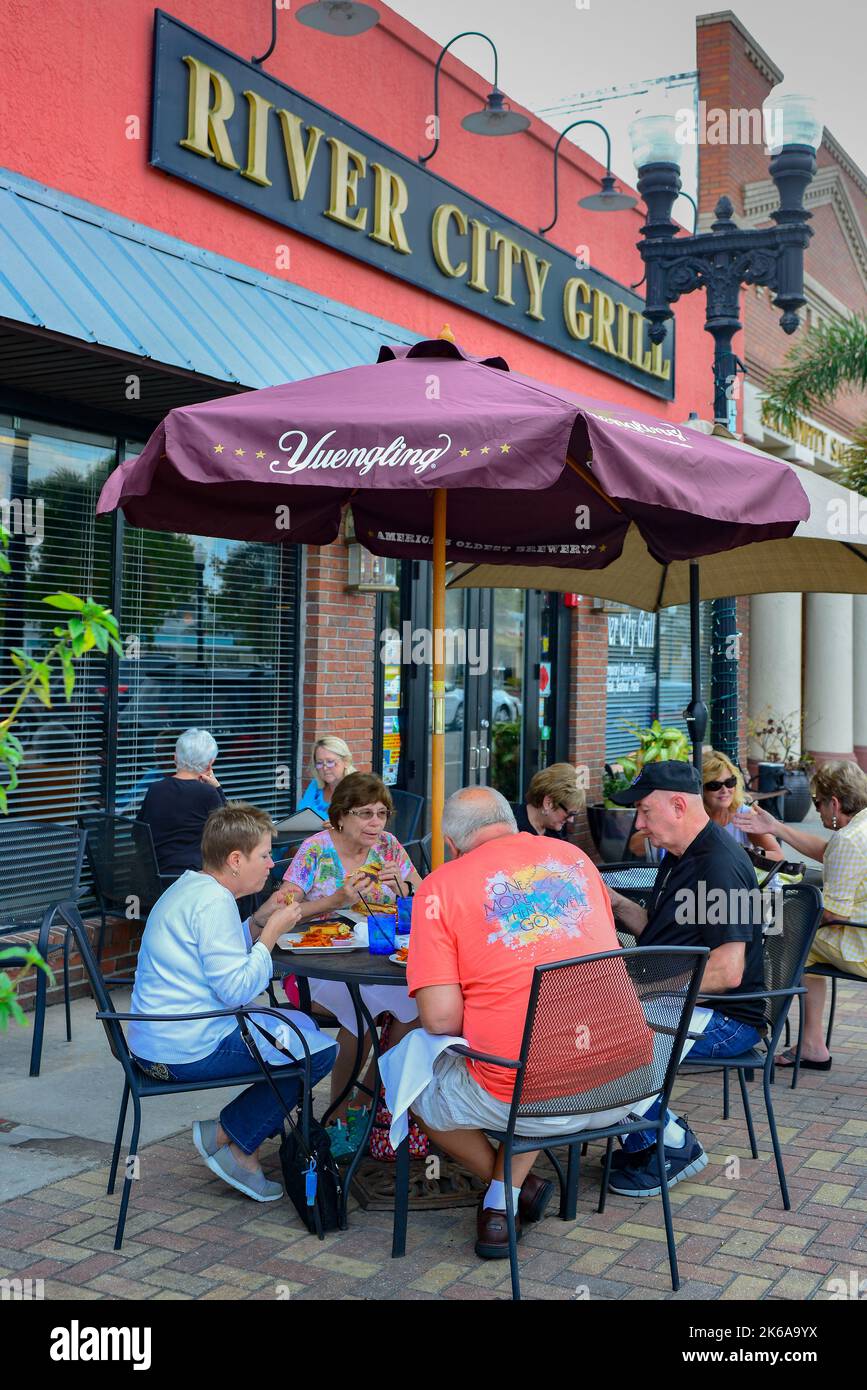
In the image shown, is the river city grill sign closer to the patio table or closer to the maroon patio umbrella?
the maroon patio umbrella

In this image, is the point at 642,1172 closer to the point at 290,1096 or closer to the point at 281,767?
the point at 290,1096

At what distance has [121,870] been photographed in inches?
250

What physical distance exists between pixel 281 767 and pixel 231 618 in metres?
1.07

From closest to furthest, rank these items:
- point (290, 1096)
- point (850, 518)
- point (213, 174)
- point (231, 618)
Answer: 1. point (290, 1096)
2. point (850, 518)
3. point (213, 174)
4. point (231, 618)

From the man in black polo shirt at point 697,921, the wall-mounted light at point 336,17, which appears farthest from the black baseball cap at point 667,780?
the wall-mounted light at point 336,17

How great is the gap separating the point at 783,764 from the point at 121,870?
449 inches

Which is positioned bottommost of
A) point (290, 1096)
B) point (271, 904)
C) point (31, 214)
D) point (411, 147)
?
point (290, 1096)

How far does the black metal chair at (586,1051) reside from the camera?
3.42 metres

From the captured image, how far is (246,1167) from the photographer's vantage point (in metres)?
4.21

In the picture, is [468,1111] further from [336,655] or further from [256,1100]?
[336,655]

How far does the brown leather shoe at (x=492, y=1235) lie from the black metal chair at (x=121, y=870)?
273cm

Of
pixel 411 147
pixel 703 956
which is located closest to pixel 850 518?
pixel 703 956

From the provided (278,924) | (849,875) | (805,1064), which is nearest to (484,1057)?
(278,924)

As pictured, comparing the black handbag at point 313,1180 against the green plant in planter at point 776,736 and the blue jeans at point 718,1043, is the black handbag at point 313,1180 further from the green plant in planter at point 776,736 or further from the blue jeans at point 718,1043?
the green plant in planter at point 776,736
